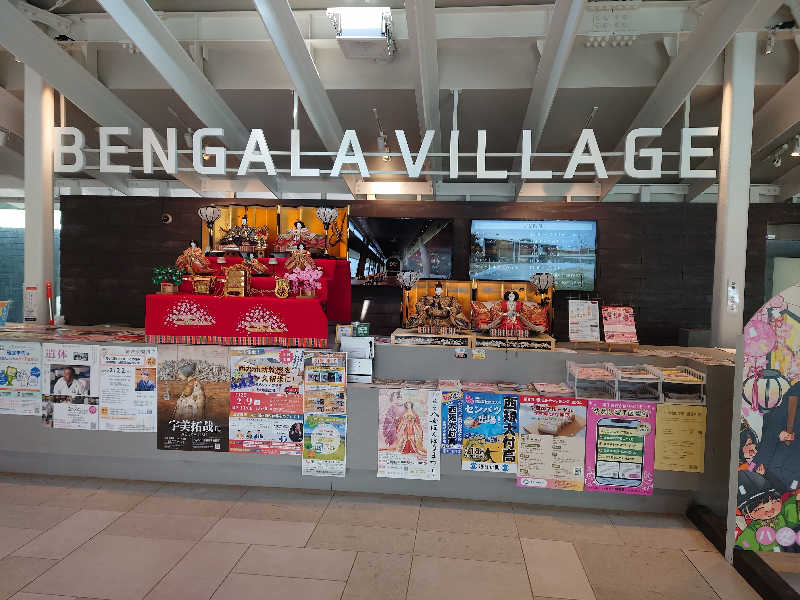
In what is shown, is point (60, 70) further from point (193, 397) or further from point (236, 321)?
point (193, 397)

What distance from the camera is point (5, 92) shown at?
553cm

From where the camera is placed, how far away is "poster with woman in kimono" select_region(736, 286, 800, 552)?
2.28 meters

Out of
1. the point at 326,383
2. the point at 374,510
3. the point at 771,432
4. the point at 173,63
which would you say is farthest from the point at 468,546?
the point at 173,63

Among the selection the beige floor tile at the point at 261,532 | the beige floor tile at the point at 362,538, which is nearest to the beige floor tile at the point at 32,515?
the beige floor tile at the point at 261,532

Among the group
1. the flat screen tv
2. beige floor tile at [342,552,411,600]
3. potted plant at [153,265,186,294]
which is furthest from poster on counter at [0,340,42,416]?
the flat screen tv

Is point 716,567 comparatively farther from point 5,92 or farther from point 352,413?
point 5,92

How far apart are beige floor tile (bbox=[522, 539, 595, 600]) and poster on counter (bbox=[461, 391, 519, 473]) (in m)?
0.49

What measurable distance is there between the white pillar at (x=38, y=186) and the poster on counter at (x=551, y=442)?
15.8ft

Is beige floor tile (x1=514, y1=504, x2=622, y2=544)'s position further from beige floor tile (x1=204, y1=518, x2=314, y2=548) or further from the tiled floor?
beige floor tile (x1=204, y1=518, x2=314, y2=548)

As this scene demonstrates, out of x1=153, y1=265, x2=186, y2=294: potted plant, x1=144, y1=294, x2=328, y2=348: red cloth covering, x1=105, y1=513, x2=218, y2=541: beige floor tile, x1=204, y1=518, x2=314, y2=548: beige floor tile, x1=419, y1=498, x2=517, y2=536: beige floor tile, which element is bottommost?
x1=105, y1=513, x2=218, y2=541: beige floor tile

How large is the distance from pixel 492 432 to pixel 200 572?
1.81 m

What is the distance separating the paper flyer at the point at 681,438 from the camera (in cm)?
298

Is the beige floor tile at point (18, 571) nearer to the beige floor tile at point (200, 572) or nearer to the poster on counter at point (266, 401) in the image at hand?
the beige floor tile at point (200, 572)

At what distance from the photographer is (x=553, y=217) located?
280 inches
